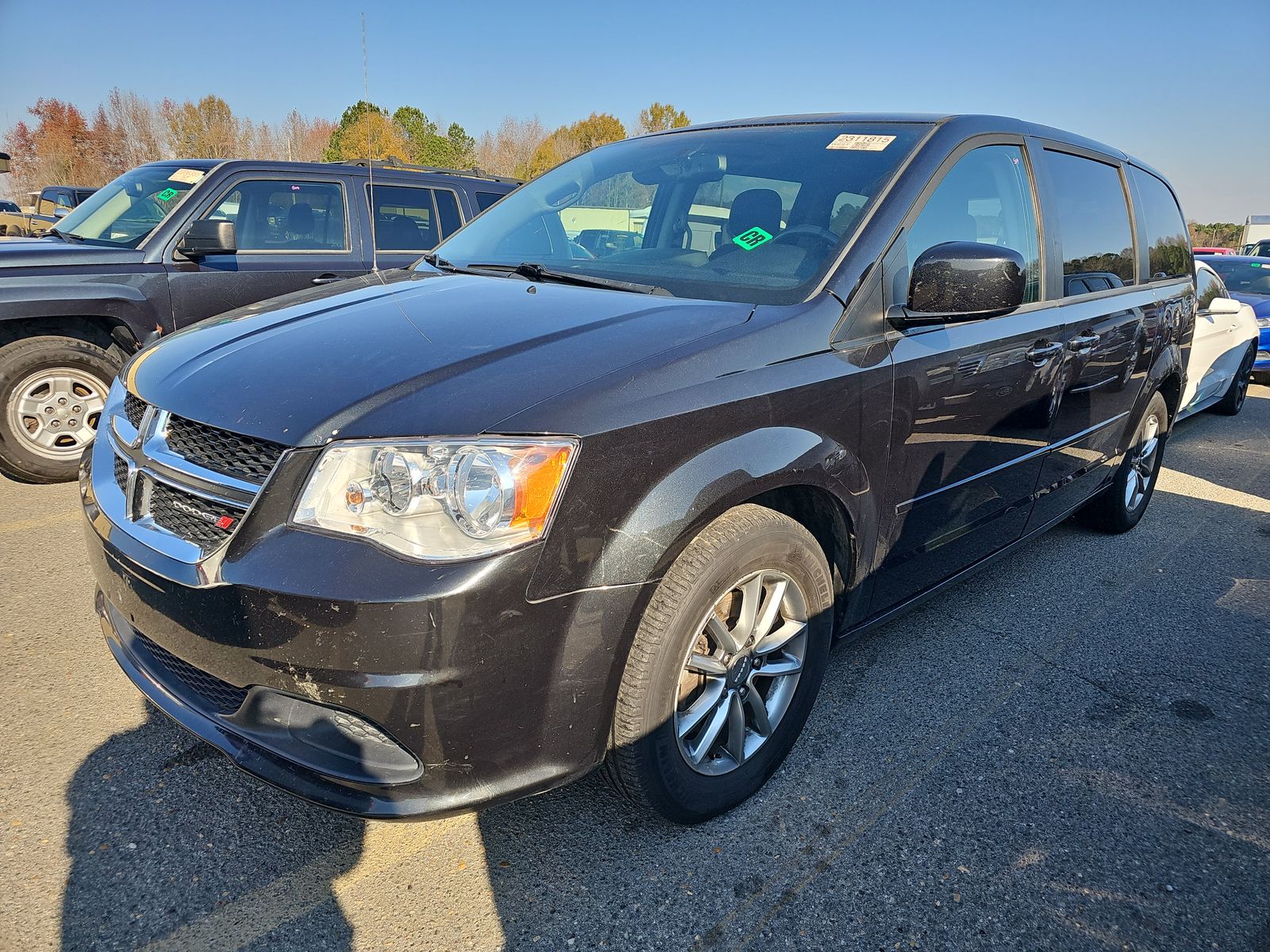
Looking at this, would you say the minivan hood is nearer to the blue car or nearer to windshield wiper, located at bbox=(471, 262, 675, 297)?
windshield wiper, located at bbox=(471, 262, 675, 297)

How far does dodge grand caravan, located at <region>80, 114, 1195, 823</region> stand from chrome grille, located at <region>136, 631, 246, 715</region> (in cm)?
1

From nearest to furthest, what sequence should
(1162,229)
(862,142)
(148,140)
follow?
(862,142) < (1162,229) < (148,140)

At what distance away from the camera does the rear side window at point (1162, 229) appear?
4410mm

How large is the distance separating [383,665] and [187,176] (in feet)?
16.7

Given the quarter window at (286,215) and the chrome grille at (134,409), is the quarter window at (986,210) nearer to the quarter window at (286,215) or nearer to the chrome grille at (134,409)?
the chrome grille at (134,409)

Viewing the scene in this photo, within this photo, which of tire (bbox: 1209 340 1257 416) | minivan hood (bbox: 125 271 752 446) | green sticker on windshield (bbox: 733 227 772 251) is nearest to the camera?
minivan hood (bbox: 125 271 752 446)

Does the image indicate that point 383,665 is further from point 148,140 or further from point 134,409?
point 148,140

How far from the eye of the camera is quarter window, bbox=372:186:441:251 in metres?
6.20

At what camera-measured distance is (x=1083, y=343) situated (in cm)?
349

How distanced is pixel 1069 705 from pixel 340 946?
2463 millimetres

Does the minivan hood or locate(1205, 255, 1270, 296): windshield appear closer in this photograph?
the minivan hood

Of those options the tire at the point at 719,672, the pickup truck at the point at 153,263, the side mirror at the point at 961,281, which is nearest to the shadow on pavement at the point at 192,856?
the tire at the point at 719,672

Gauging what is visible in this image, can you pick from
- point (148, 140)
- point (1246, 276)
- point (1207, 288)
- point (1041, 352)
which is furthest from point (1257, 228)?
point (148, 140)

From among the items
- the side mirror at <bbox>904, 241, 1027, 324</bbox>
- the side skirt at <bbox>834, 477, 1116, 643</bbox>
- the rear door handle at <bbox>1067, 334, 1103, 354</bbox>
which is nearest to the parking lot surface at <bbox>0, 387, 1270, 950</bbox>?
the side skirt at <bbox>834, 477, 1116, 643</bbox>
